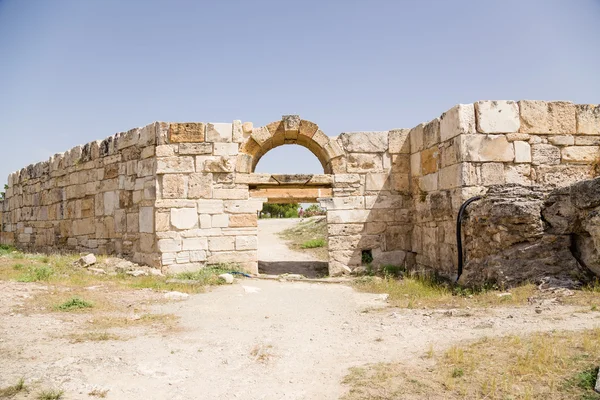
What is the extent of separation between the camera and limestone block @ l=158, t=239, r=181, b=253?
28.3ft

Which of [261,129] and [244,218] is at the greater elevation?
[261,129]

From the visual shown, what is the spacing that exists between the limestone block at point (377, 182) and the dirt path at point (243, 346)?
11.5 ft

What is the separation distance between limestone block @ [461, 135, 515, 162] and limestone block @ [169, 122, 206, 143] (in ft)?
16.1

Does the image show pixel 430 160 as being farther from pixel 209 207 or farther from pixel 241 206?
pixel 209 207

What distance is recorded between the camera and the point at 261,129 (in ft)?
30.0

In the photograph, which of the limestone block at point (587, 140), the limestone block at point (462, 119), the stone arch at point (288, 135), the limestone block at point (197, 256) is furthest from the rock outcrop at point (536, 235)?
the limestone block at point (197, 256)

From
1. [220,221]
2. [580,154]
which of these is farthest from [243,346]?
[580,154]

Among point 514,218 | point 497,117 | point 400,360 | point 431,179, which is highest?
point 497,117

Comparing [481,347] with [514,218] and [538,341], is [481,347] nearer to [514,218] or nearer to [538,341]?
[538,341]

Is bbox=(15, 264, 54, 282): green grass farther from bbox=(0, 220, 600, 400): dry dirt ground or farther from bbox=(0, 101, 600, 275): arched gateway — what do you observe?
bbox=(0, 101, 600, 275): arched gateway

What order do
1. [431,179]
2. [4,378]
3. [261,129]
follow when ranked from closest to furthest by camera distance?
[4,378] < [431,179] < [261,129]

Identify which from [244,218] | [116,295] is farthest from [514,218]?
[116,295]

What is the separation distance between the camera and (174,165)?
28.8ft

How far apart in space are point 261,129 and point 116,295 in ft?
14.0
